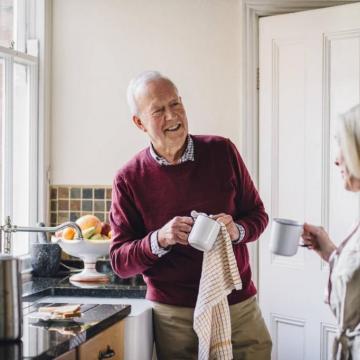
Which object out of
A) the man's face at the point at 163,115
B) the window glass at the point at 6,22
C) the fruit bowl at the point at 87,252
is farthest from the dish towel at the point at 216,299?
the window glass at the point at 6,22

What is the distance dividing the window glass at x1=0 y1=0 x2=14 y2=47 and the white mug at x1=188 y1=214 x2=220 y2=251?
1.59 meters

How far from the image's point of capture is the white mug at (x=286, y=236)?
2143 mm

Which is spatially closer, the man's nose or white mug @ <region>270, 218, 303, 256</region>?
white mug @ <region>270, 218, 303, 256</region>

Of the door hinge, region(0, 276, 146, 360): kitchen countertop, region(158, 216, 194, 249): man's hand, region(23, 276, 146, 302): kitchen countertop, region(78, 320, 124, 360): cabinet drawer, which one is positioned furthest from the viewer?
the door hinge

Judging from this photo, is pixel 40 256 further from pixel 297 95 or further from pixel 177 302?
pixel 297 95

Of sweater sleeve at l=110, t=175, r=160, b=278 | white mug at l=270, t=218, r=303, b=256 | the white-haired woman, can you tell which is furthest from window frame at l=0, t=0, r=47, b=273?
the white-haired woman

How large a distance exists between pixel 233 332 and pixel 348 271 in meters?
0.90

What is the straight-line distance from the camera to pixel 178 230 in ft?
7.73

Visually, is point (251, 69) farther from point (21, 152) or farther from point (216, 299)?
point (216, 299)

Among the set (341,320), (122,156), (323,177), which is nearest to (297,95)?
(323,177)

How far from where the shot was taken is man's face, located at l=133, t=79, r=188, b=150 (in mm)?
2529

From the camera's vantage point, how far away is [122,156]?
351 centimetres

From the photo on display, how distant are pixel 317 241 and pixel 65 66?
1923 mm

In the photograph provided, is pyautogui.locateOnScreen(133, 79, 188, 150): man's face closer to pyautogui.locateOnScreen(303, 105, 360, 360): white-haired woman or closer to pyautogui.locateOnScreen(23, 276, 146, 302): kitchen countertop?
pyautogui.locateOnScreen(23, 276, 146, 302): kitchen countertop
